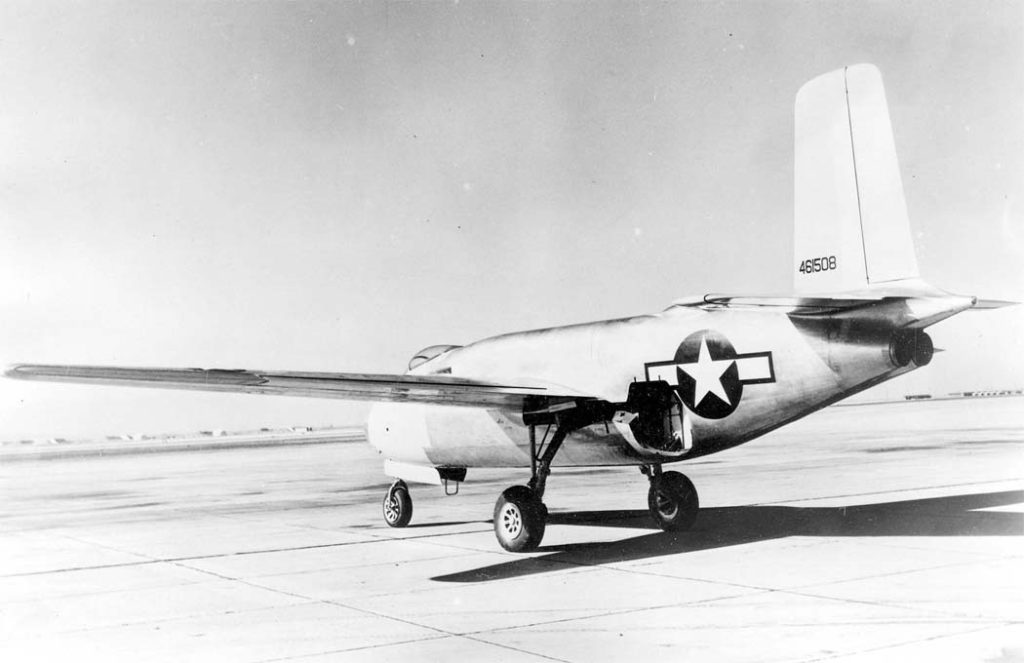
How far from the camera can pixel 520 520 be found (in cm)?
1252

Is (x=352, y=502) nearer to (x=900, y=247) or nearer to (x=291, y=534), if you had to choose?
(x=291, y=534)

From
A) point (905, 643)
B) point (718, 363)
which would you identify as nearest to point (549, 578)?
point (718, 363)

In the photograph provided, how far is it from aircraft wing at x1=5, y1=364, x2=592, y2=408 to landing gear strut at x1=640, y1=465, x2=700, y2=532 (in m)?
1.99

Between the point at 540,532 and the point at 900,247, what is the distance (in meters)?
5.75

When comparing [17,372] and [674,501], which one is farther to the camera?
[674,501]

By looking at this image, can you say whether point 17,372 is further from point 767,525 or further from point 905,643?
point 767,525

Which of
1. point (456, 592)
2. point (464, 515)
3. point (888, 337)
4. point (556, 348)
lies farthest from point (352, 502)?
point (888, 337)

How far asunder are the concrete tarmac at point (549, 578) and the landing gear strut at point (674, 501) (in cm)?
28

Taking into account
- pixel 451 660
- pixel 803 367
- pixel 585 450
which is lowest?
pixel 451 660

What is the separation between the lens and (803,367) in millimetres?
11438

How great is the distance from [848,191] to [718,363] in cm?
264

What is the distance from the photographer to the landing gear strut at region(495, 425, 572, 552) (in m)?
12.5

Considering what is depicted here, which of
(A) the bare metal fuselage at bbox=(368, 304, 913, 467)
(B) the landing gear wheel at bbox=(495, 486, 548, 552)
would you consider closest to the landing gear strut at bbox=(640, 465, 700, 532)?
(A) the bare metal fuselage at bbox=(368, 304, 913, 467)

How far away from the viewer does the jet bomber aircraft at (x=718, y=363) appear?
10.9 m
